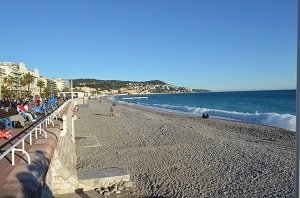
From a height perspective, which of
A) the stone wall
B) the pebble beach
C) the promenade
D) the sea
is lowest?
the sea

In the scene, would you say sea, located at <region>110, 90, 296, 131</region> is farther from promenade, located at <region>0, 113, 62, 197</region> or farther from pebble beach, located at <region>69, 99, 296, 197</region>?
promenade, located at <region>0, 113, 62, 197</region>

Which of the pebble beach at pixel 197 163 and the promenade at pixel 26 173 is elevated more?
the promenade at pixel 26 173

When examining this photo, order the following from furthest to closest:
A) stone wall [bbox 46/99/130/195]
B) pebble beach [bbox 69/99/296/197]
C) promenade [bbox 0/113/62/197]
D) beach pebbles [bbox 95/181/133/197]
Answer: pebble beach [bbox 69/99/296/197]
beach pebbles [bbox 95/181/133/197]
stone wall [bbox 46/99/130/195]
promenade [bbox 0/113/62/197]

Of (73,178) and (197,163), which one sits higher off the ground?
(73,178)

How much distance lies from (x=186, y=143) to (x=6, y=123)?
8.82 m

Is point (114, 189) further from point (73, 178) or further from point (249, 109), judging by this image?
point (249, 109)

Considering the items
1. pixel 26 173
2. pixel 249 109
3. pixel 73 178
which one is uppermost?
pixel 26 173

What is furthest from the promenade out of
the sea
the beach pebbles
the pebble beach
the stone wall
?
the sea

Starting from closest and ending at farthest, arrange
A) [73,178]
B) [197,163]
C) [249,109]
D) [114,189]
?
[73,178], [114,189], [197,163], [249,109]

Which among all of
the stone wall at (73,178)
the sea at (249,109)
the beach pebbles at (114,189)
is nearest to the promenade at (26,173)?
the stone wall at (73,178)

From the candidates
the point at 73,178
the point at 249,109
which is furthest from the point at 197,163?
the point at 249,109

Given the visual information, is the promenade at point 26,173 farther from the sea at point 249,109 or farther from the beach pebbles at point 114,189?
the sea at point 249,109

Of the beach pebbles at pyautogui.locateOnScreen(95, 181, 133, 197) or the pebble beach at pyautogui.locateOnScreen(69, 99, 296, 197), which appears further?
the pebble beach at pyautogui.locateOnScreen(69, 99, 296, 197)

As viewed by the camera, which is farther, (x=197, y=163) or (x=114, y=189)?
(x=197, y=163)
